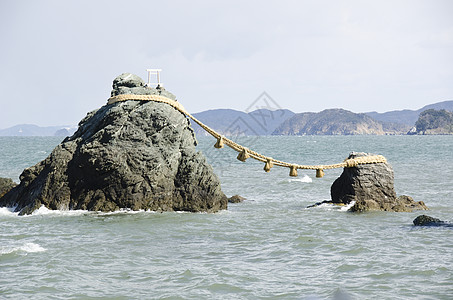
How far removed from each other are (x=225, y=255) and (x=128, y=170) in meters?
4.78

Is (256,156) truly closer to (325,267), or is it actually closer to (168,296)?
(325,267)

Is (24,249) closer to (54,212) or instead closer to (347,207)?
(54,212)

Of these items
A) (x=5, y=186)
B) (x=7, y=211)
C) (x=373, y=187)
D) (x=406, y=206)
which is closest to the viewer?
(x=7, y=211)

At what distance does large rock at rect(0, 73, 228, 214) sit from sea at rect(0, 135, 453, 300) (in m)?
0.49

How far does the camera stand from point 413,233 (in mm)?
10453

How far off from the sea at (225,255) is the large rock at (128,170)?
49 cm

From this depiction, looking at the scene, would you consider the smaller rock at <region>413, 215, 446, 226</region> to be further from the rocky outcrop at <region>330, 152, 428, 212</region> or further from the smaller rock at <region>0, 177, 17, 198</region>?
the smaller rock at <region>0, 177, 17, 198</region>

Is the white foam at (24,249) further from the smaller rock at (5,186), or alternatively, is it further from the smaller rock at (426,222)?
the smaller rock at (426,222)

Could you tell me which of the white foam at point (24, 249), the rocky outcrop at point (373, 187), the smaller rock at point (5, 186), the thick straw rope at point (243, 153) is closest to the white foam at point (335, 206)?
the rocky outcrop at point (373, 187)

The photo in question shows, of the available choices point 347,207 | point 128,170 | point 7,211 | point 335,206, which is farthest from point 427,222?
point 7,211

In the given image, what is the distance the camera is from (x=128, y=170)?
12.6 m

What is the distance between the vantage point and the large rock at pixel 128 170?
1272 centimetres

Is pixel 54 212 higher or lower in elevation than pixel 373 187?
lower

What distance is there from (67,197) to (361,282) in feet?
27.4
